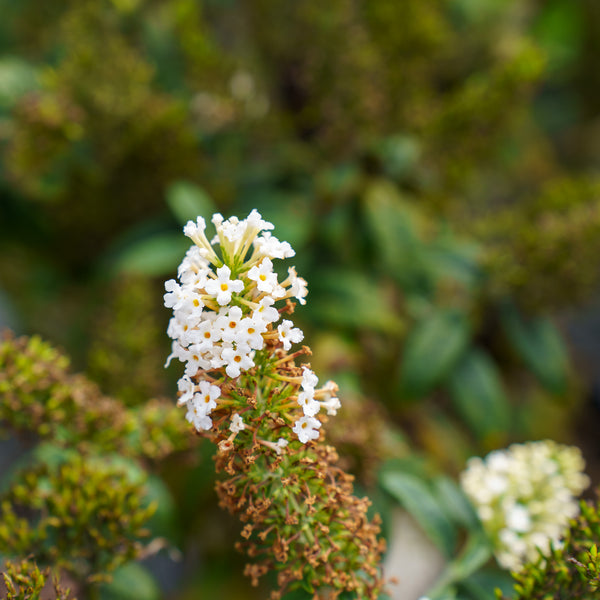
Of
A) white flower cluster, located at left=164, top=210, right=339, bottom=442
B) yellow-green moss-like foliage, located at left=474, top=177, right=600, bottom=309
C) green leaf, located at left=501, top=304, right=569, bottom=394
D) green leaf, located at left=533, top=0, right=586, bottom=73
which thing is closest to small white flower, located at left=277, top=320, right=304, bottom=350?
white flower cluster, located at left=164, top=210, right=339, bottom=442

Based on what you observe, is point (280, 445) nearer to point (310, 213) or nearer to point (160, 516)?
point (160, 516)

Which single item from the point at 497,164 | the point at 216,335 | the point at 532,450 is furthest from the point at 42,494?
the point at 497,164

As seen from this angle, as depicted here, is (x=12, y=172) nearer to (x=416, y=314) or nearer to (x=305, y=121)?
(x=305, y=121)

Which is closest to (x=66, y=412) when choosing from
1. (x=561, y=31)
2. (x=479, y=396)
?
(x=479, y=396)

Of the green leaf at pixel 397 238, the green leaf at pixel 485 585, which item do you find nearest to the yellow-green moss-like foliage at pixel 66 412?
the green leaf at pixel 485 585

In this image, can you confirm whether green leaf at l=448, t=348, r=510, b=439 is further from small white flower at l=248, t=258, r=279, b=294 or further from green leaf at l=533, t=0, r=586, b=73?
green leaf at l=533, t=0, r=586, b=73

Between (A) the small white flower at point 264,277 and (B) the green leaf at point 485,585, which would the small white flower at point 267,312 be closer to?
(A) the small white flower at point 264,277
